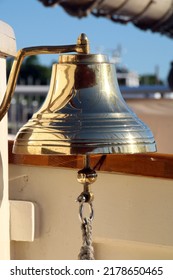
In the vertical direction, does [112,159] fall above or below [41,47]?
below

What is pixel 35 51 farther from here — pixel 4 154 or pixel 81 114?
pixel 4 154

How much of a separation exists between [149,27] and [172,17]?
0.64 ft

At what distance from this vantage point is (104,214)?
10.8ft

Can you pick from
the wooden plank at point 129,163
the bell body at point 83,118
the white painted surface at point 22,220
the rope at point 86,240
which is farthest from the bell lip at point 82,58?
the white painted surface at point 22,220

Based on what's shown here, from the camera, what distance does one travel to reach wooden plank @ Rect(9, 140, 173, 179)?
316 cm

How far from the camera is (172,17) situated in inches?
255

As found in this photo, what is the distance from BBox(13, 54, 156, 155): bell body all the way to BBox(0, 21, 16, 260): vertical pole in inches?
18.1

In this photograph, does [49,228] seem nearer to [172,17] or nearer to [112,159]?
[112,159]

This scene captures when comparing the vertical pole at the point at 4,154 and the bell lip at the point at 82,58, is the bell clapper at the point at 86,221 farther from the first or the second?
the vertical pole at the point at 4,154

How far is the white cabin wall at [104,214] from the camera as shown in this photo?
3191mm

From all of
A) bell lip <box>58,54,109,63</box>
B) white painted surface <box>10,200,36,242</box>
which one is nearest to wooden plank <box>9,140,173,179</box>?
white painted surface <box>10,200,36,242</box>
